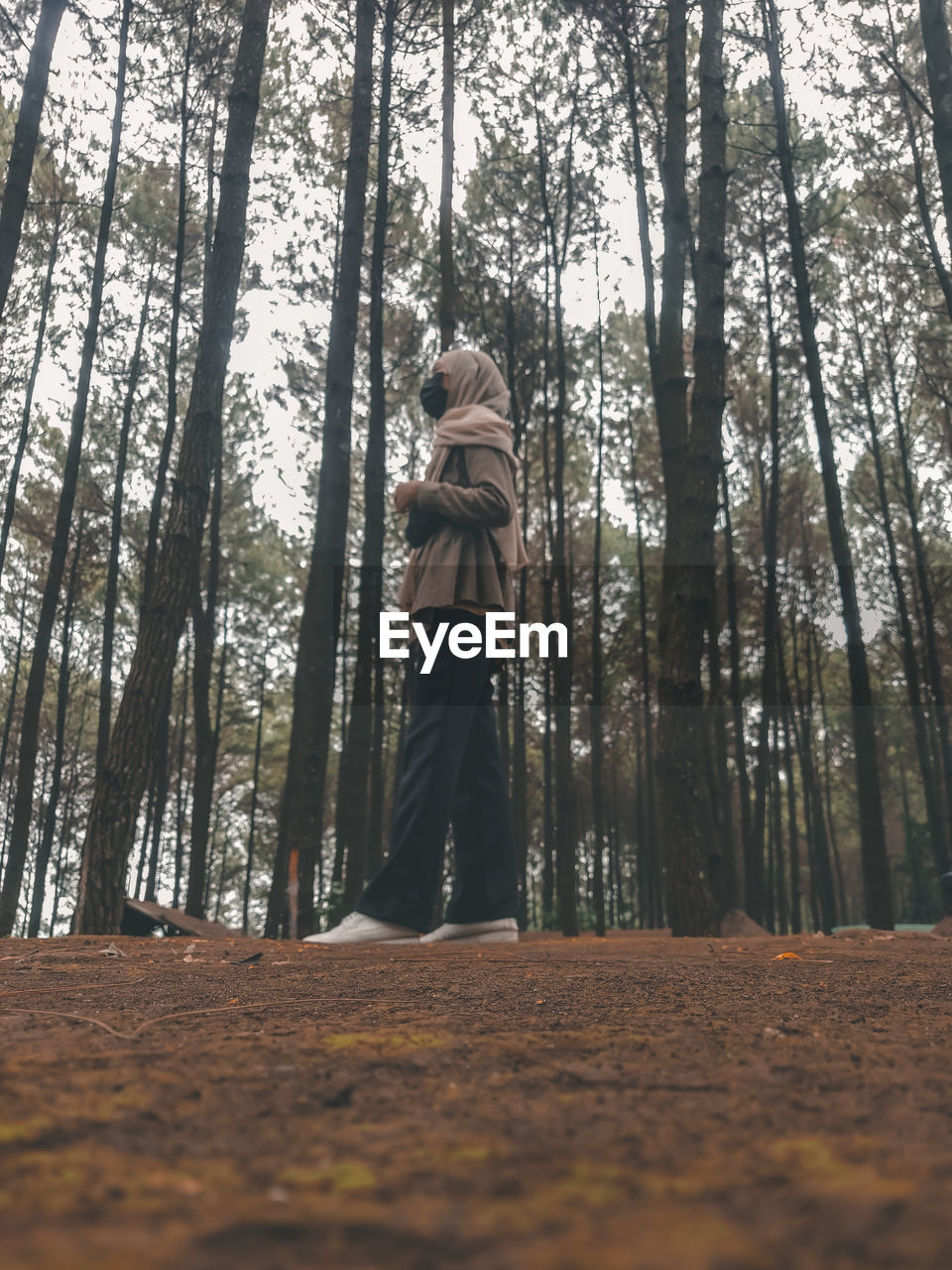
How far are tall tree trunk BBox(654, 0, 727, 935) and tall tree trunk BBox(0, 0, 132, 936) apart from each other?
7251 millimetres

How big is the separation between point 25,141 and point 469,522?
6106mm

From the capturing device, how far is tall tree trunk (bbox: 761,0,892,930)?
9297mm

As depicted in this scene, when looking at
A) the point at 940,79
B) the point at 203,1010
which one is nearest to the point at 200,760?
the point at 940,79

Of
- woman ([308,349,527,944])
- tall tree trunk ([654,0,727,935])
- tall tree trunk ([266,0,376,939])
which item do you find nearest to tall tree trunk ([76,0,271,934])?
woman ([308,349,527,944])

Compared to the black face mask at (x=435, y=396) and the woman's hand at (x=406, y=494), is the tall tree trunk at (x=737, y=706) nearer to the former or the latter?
the black face mask at (x=435, y=396)

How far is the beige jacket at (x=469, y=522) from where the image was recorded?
397 cm

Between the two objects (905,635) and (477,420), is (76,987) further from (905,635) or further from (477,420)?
(905,635)

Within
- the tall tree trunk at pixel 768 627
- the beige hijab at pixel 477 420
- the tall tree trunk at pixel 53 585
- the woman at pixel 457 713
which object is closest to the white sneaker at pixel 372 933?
the woman at pixel 457 713

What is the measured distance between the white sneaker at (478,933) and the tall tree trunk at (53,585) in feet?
26.3

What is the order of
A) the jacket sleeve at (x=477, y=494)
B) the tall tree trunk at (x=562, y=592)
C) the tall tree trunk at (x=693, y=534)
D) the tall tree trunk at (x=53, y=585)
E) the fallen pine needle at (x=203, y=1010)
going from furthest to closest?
the tall tree trunk at (x=562, y=592), the tall tree trunk at (x=53, y=585), the tall tree trunk at (x=693, y=534), the jacket sleeve at (x=477, y=494), the fallen pine needle at (x=203, y=1010)

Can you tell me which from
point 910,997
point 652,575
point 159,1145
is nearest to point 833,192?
point 652,575

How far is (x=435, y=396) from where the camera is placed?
4.47 meters

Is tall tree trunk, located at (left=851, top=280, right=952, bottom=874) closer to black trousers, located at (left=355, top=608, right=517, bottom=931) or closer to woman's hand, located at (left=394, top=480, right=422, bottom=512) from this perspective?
black trousers, located at (left=355, top=608, right=517, bottom=931)

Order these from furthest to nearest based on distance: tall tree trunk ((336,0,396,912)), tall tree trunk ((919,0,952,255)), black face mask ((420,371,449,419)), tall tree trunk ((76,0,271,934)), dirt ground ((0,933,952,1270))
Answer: tall tree trunk ((336,0,396,912)) < tall tree trunk ((919,0,952,255)) < tall tree trunk ((76,0,271,934)) < black face mask ((420,371,449,419)) < dirt ground ((0,933,952,1270))
